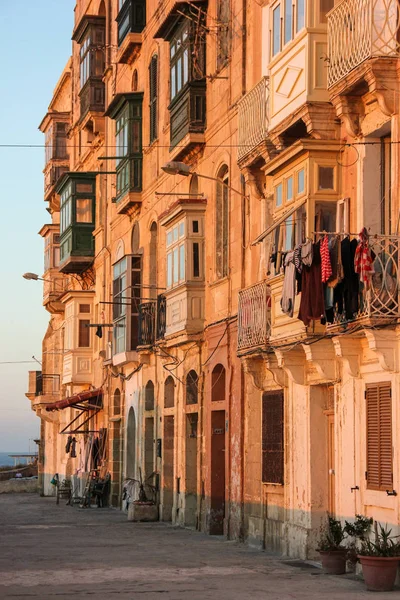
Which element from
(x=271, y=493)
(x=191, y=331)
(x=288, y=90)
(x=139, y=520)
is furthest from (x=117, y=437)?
(x=288, y=90)

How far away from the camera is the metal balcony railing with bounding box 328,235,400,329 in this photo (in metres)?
16.0

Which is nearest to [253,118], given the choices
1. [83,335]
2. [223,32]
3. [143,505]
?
[223,32]

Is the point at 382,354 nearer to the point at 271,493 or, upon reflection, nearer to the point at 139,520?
the point at 271,493

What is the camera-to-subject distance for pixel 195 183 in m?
28.7

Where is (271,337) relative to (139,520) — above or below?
above

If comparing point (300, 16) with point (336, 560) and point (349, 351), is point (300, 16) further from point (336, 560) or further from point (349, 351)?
point (336, 560)

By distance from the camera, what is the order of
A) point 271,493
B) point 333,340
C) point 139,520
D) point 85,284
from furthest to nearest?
point 85,284, point 139,520, point 271,493, point 333,340

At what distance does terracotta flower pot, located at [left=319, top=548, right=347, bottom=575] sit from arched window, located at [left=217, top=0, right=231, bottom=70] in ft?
38.0

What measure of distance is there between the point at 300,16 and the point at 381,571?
8.66 meters

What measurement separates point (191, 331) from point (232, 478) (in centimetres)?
392

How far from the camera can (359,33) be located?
16781mm

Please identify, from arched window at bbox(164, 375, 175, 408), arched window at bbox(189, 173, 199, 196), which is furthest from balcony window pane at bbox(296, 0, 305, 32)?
Answer: arched window at bbox(164, 375, 175, 408)

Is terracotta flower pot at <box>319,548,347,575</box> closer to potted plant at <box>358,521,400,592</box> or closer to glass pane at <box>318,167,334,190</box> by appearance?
A: potted plant at <box>358,521,400,592</box>

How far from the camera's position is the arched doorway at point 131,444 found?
116 feet
